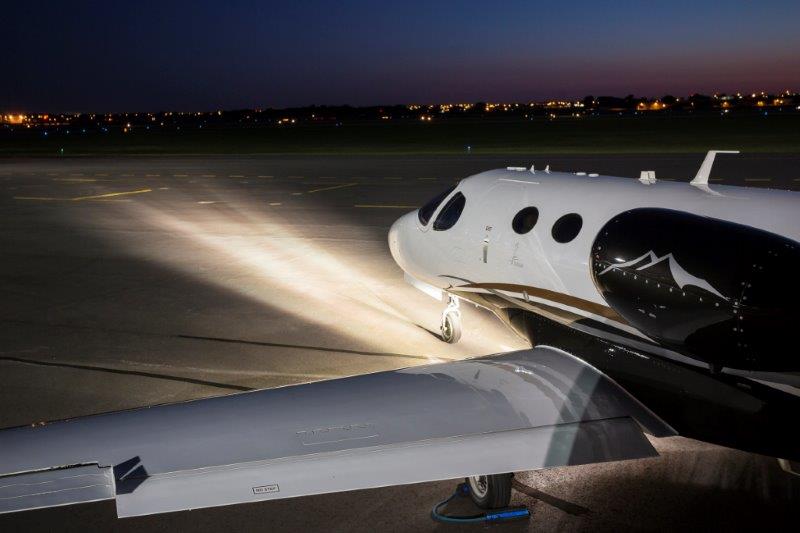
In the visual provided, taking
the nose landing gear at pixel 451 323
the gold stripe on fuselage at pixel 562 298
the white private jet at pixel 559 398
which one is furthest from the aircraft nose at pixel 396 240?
the white private jet at pixel 559 398

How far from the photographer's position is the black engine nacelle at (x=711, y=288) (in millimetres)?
5723

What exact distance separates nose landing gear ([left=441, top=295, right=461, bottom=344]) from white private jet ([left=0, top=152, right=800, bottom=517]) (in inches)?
111

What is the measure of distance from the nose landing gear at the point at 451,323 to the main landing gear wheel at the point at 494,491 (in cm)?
459

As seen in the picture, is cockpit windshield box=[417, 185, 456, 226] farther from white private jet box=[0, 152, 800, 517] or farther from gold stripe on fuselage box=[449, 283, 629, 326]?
white private jet box=[0, 152, 800, 517]

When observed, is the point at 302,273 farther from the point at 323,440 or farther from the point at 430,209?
the point at 323,440

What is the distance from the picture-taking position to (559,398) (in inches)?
241

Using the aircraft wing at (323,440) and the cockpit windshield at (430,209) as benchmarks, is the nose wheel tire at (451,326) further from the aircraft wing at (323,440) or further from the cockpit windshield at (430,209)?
the aircraft wing at (323,440)

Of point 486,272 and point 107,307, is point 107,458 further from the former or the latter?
point 107,307

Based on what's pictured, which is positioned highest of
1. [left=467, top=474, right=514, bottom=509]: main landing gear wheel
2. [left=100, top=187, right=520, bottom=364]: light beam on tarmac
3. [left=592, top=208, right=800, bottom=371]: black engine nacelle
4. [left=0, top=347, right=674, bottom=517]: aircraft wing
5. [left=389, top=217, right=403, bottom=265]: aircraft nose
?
[left=592, top=208, right=800, bottom=371]: black engine nacelle

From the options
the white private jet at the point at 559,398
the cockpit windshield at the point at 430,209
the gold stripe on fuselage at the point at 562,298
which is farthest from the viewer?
the cockpit windshield at the point at 430,209

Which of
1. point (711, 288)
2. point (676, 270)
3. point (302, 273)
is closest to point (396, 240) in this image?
point (302, 273)

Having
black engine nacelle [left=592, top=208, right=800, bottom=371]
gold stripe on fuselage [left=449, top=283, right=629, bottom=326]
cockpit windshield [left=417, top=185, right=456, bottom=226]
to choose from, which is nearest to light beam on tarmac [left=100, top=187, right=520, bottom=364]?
cockpit windshield [left=417, top=185, right=456, bottom=226]

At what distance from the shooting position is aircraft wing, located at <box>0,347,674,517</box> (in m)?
4.49

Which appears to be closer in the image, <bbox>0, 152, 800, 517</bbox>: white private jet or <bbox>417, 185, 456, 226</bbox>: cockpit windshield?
<bbox>0, 152, 800, 517</bbox>: white private jet
